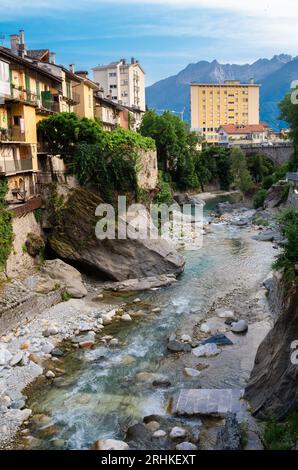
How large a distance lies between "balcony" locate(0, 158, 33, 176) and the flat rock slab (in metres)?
15.3

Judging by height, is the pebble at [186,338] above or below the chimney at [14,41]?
below

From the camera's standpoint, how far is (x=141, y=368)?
59.0 feet

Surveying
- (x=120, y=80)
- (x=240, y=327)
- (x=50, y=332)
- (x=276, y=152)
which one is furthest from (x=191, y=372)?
(x=120, y=80)

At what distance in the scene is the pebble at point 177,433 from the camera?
533 inches

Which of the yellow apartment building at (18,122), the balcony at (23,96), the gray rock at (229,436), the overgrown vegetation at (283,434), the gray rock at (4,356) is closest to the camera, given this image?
the overgrown vegetation at (283,434)

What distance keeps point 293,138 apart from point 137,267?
26.1 m

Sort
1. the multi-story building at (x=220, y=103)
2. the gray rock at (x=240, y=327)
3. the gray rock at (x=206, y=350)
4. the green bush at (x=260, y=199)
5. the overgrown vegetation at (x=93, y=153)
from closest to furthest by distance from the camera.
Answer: the gray rock at (x=206, y=350) → the gray rock at (x=240, y=327) → the overgrown vegetation at (x=93, y=153) → the green bush at (x=260, y=199) → the multi-story building at (x=220, y=103)

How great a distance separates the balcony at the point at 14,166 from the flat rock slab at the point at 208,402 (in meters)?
15.3

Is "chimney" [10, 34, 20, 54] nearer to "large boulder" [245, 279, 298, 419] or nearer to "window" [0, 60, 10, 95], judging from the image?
"window" [0, 60, 10, 95]

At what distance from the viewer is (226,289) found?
27109 millimetres

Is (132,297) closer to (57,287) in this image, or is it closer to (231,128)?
(57,287)

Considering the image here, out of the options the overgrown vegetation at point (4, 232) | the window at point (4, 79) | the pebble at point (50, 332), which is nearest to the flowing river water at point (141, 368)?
the pebble at point (50, 332)

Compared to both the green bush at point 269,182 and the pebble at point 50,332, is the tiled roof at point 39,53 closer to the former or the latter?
the pebble at point 50,332

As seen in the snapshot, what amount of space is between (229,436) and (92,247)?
17.4 meters
